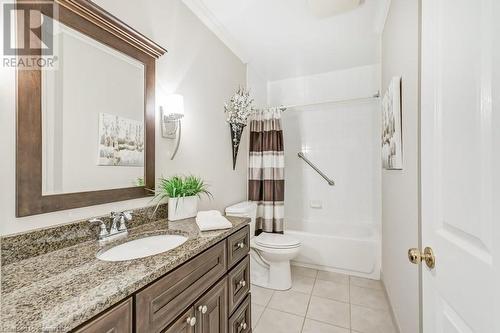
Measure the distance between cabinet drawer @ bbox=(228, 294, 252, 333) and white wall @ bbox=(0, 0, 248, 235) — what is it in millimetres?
819

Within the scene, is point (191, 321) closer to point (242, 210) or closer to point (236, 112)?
point (242, 210)

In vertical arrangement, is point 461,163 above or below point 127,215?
above

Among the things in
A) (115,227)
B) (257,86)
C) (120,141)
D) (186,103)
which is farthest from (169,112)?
(257,86)

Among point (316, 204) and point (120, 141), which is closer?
point (120, 141)

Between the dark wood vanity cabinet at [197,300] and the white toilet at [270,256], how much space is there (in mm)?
733

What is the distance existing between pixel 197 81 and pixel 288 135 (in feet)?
5.97

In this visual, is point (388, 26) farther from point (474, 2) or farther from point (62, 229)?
point (62, 229)

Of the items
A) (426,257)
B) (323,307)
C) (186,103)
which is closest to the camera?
(426,257)

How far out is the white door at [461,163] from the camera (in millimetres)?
477

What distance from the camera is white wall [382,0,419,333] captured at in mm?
1143

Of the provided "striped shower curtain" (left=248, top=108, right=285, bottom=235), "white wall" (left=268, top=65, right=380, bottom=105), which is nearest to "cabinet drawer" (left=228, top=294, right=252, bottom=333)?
"striped shower curtain" (left=248, top=108, right=285, bottom=235)

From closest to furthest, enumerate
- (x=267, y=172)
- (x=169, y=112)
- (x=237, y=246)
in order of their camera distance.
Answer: (x=237, y=246) < (x=169, y=112) < (x=267, y=172)

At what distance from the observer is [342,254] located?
2428 mm

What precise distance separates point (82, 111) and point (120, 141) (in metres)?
0.22
